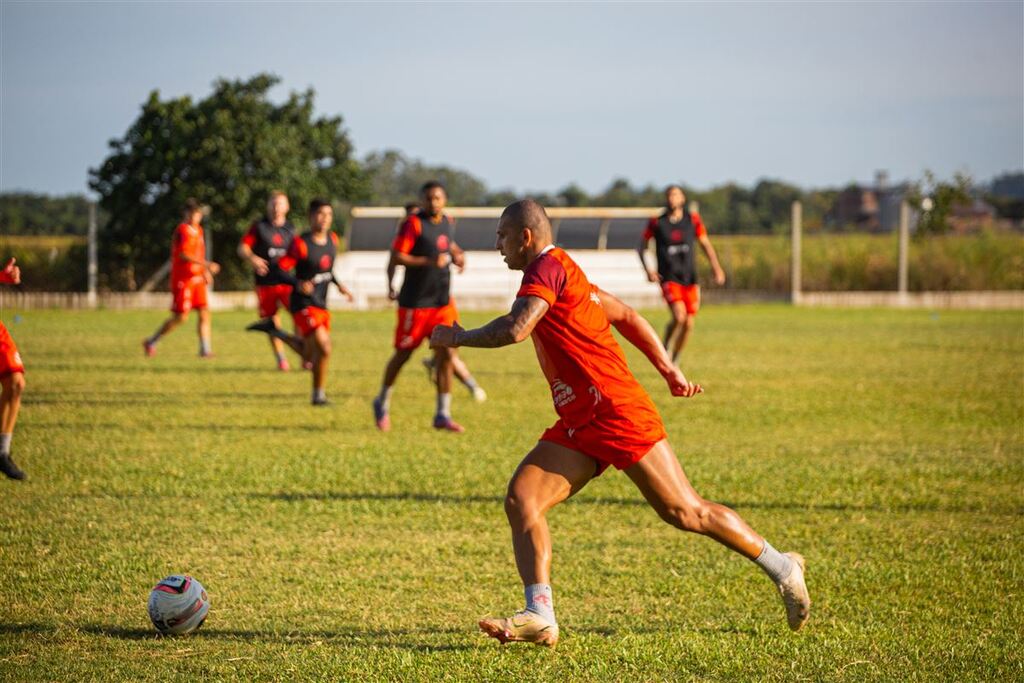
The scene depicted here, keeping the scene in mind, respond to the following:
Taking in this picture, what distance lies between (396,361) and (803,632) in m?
6.97

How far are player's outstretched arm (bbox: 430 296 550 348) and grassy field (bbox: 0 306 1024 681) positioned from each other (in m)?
1.34

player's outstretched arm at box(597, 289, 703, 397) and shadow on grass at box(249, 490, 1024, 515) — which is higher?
player's outstretched arm at box(597, 289, 703, 397)

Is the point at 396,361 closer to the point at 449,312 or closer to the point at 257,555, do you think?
the point at 449,312

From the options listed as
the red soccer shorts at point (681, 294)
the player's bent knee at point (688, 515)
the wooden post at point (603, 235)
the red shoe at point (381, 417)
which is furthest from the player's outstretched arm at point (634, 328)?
the wooden post at point (603, 235)

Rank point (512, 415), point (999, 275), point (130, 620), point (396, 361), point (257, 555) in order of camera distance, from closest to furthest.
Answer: point (130, 620) → point (257, 555) → point (396, 361) → point (512, 415) → point (999, 275)

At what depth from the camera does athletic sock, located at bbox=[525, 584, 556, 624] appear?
5.03 metres

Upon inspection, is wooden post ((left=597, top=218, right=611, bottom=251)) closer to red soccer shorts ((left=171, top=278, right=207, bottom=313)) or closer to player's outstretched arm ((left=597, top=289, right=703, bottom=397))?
red soccer shorts ((left=171, top=278, right=207, bottom=313))

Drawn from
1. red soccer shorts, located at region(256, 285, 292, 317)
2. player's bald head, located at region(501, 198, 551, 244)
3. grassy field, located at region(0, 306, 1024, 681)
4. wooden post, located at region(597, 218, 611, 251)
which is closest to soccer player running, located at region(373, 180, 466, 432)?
grassy field, located at region(0, 306, 1024, 681)

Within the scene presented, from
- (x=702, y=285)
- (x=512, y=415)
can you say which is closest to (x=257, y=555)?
(x=512, y=415)

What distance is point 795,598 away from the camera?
5273mm

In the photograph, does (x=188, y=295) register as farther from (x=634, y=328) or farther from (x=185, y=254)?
(x=634, y=328)

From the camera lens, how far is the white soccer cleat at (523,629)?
489 cm

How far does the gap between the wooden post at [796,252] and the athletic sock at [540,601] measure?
35.5 m

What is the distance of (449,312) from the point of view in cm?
1237
